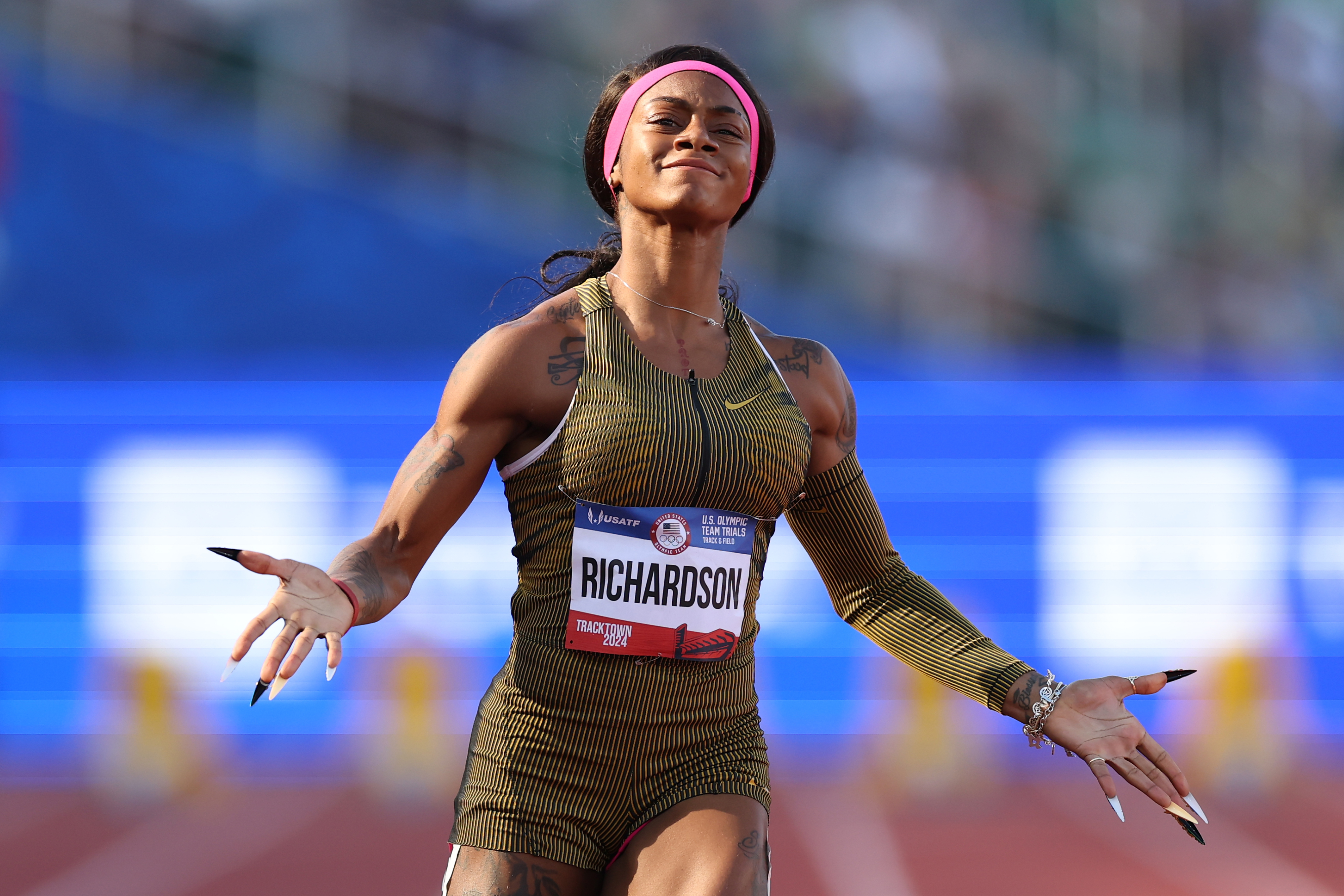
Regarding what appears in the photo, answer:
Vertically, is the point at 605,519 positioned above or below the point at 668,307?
below

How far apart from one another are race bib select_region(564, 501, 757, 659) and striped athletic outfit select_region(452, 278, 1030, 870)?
21mm

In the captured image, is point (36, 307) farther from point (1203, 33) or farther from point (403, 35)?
point (1203, 33)

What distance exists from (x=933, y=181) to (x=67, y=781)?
697cm

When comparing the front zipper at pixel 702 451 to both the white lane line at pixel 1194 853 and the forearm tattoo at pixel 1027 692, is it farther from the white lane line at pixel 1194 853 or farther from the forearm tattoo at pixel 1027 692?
the white lane line at pixel 1194 853

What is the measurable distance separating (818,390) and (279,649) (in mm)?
1125

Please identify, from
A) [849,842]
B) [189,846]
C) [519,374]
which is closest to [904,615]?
[519,374]

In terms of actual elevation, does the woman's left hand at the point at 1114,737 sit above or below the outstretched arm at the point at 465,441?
below

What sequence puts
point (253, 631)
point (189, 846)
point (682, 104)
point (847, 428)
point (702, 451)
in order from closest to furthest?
1. point (253, 631)
2. point (702, 451)
3. point (682, 104)
4. point (847, 428)
5. point (189, 846)

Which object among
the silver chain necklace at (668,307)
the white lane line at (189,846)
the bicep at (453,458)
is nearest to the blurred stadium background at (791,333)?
the white lane line at (189,846)

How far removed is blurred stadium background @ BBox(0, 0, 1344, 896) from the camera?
677 centimetres

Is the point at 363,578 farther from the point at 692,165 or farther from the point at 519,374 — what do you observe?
the point at 692,165

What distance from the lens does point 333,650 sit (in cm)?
209

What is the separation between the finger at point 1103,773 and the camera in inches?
94.3

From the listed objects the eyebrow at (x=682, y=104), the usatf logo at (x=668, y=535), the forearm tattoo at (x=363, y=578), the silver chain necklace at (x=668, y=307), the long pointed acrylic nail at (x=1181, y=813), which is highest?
the eyebrow at (x=682, y=104)
